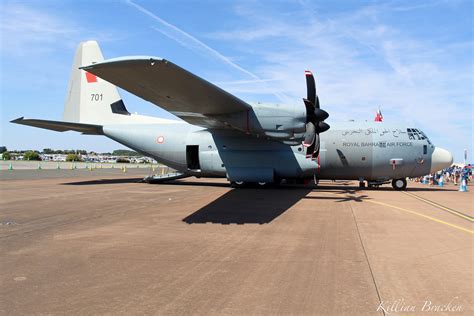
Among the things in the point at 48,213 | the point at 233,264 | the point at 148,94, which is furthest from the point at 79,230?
the point at 148,94

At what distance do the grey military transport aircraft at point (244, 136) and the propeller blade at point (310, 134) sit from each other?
0.04 metres

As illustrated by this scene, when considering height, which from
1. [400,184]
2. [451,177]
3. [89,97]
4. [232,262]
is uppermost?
[89,97]

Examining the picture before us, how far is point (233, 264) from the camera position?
590 cm

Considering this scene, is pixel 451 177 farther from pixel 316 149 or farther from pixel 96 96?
pixel 96 96

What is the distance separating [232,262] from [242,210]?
600cm

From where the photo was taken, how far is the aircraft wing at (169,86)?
8.84 meters

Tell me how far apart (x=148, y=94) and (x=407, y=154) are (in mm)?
13855

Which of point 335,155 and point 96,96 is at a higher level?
point 96,96

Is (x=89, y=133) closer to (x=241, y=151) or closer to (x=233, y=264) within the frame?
(x=241, y=151)

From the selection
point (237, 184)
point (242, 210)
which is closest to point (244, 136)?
point (237, 184)

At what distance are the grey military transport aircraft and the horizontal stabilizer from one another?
0.16 ft

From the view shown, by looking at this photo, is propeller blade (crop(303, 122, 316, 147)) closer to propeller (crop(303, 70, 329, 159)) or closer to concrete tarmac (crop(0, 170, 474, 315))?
propeller (crop(303, 70, 329, 159))

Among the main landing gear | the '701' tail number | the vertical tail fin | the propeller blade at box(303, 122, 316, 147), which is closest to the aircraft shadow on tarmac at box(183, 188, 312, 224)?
the propeller blade at box(303, 122, 316, 147)

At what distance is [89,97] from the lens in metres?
23.4
